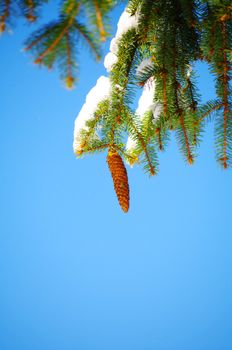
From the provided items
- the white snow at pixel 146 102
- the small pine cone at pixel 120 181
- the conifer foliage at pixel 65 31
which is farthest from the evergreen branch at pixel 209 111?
the conifer foliage at pixel 65 31

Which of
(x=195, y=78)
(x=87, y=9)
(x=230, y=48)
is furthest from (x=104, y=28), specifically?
(x=195, y=78)

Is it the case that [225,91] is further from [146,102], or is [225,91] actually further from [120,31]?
[120,31]

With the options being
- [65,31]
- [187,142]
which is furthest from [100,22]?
[187,142]

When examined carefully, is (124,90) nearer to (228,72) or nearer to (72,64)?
(228,72)

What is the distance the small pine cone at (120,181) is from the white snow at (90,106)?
0.22 m

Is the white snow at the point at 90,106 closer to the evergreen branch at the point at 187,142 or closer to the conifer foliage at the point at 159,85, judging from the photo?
the conifer foliage at the point at 159,85

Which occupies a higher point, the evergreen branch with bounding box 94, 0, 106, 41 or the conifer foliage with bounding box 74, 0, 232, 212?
the conifer foliage with bounding box 74, 0, 232, 212

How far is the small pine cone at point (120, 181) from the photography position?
55.0 inches

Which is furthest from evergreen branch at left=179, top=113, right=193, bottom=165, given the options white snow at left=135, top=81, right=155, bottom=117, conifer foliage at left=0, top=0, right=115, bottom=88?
conifer foliage at left=0, top=0, right=115, bottom=88

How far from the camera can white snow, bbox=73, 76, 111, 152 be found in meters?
1.52

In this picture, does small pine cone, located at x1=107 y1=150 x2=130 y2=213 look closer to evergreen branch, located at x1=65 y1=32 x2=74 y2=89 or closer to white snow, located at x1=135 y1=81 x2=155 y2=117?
white snow, located at x1=135 y1=81 x2=155 y2=117

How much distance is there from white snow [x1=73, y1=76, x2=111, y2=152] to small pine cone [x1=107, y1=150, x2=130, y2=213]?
222 mm

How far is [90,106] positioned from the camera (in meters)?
1.59

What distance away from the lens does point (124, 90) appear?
1.48 meters
